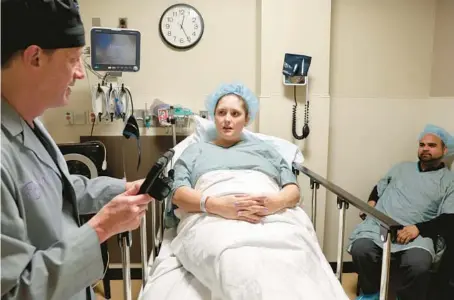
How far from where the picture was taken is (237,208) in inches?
65.2

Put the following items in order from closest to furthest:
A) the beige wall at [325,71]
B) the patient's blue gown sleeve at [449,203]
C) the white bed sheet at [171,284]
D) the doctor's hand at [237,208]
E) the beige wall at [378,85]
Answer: the white bed sheet at [171,284], the doctor's hand at [237,208], the patient's blue gown sleeve at [449,203], the beige wall at [325,71], the beige wall at [378,85]

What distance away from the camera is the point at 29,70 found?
2.37 feet

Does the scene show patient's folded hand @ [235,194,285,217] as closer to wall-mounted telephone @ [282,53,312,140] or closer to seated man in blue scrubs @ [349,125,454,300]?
seated man in blue scrubs @ [349,125,454,300]

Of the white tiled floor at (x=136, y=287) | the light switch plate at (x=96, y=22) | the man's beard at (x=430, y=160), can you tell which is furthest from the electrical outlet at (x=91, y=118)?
the man's beard at (x=430, y=160)

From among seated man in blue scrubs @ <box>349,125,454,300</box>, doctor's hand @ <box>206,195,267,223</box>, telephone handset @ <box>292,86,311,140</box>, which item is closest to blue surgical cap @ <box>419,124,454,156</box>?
seated man in blue scrubs @ <box>349,125,454,300</box>

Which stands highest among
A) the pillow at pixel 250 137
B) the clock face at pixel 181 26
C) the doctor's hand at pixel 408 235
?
the clock face at pixel 181 26

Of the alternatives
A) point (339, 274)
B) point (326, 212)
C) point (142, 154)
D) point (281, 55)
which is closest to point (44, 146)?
point (339, 274)

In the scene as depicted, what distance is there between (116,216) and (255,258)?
2.22 ft

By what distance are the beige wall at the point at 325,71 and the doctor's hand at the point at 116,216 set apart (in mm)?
1946

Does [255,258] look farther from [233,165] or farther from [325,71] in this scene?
[325,71]

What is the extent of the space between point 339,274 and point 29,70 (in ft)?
5.23

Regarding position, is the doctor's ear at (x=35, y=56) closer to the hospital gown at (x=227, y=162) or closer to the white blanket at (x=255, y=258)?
the white blanket at (x=255, y=258)

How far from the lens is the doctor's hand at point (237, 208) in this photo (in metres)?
1.65

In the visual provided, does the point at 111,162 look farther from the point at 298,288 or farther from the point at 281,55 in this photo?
the point at 298,288
